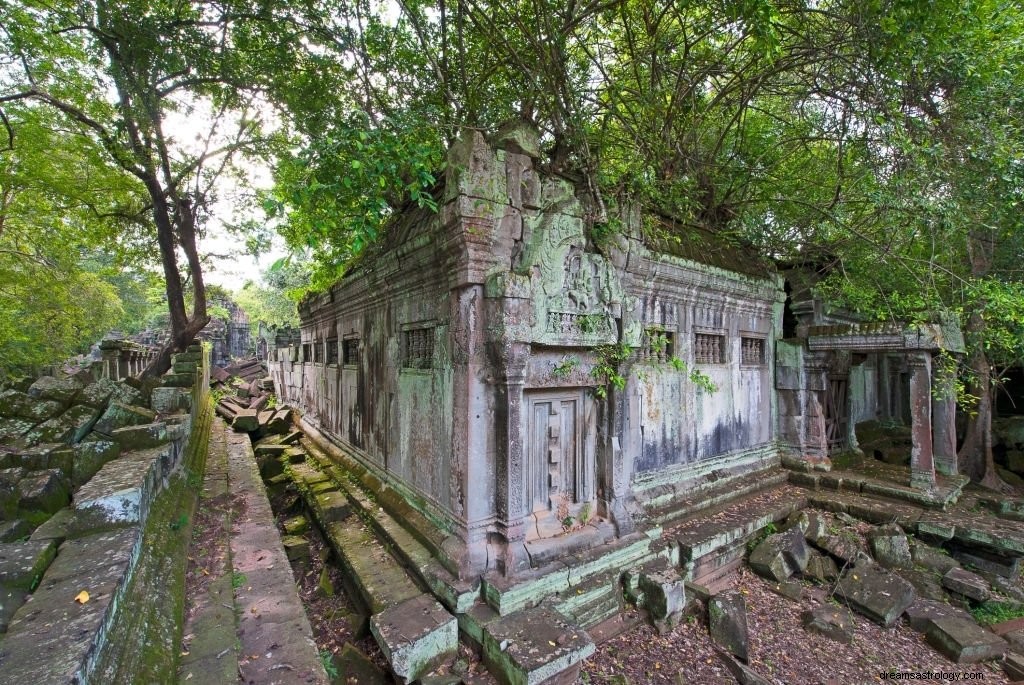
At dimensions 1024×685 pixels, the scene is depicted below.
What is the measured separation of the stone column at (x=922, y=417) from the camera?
664 centimetres

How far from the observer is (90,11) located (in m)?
5.62

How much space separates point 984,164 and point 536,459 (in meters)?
6.12

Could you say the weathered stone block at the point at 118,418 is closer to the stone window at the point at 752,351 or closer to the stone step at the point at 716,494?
the stone step at the point at 716,494

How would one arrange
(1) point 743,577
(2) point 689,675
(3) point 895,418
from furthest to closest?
(3) point 895,418, (1) point 743,577, (2) point 689,675

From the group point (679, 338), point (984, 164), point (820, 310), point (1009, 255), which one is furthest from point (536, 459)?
point (1009, 255)

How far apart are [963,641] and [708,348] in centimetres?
398

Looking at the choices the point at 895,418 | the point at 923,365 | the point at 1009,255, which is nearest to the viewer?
the point at 923,365

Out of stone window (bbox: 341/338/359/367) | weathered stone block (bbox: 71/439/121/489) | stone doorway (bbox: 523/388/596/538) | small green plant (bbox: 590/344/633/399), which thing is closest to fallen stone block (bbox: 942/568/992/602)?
stone doorway (bbox: 523/388/596/538)

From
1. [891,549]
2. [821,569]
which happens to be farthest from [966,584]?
[821,569]

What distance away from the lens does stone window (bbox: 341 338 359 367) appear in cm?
703

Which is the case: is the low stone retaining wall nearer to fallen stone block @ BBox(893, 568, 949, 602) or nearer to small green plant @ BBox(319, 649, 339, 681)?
small green plant @ BBox(319, 649, 339, 681)

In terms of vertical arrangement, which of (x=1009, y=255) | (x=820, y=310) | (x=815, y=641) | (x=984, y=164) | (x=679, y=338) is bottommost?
(x=815, y=641)

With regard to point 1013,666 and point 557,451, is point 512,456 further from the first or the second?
point 1013,666

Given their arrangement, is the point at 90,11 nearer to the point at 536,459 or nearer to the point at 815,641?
the point at 536,459
